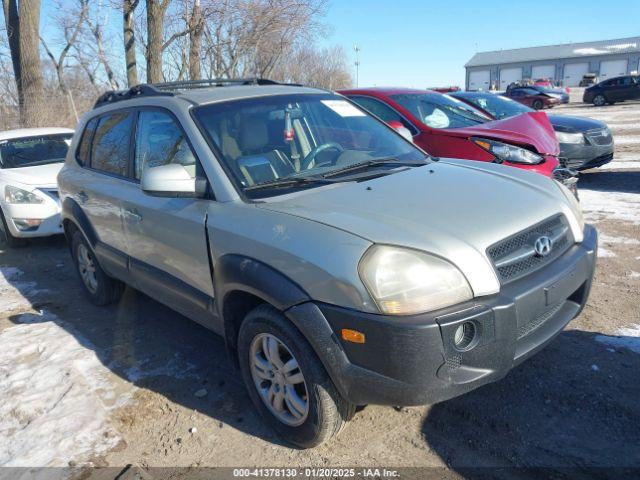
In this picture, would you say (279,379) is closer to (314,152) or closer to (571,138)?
(314,152)

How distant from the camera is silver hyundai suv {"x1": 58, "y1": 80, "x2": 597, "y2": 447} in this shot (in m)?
2.27

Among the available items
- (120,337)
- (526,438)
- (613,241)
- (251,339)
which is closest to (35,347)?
(120,337)

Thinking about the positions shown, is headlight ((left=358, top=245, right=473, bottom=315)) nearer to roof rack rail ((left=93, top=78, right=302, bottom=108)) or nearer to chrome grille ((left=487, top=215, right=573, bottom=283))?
chrome grille ((left=487, top=215, right=573, bottom=283))

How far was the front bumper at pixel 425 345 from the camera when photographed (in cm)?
220

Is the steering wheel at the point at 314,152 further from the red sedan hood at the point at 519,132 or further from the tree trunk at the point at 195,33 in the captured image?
the tree trunk at the point at 195,33

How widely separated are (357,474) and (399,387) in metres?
0.60

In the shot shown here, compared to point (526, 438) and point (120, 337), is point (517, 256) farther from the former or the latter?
point (120, 337)

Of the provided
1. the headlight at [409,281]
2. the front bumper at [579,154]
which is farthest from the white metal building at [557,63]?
the headlight at [409,281]

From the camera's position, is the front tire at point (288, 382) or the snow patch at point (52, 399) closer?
the front tire at point (288, 382)

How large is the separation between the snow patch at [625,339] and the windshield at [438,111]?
11.2ft

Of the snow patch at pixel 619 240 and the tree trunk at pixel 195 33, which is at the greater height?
the tree trunk at pixel 195 33

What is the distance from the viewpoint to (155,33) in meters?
14.1

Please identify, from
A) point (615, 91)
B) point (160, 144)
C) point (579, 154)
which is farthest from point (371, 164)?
point (615, 91)

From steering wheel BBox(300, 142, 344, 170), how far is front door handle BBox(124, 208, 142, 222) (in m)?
1.20
